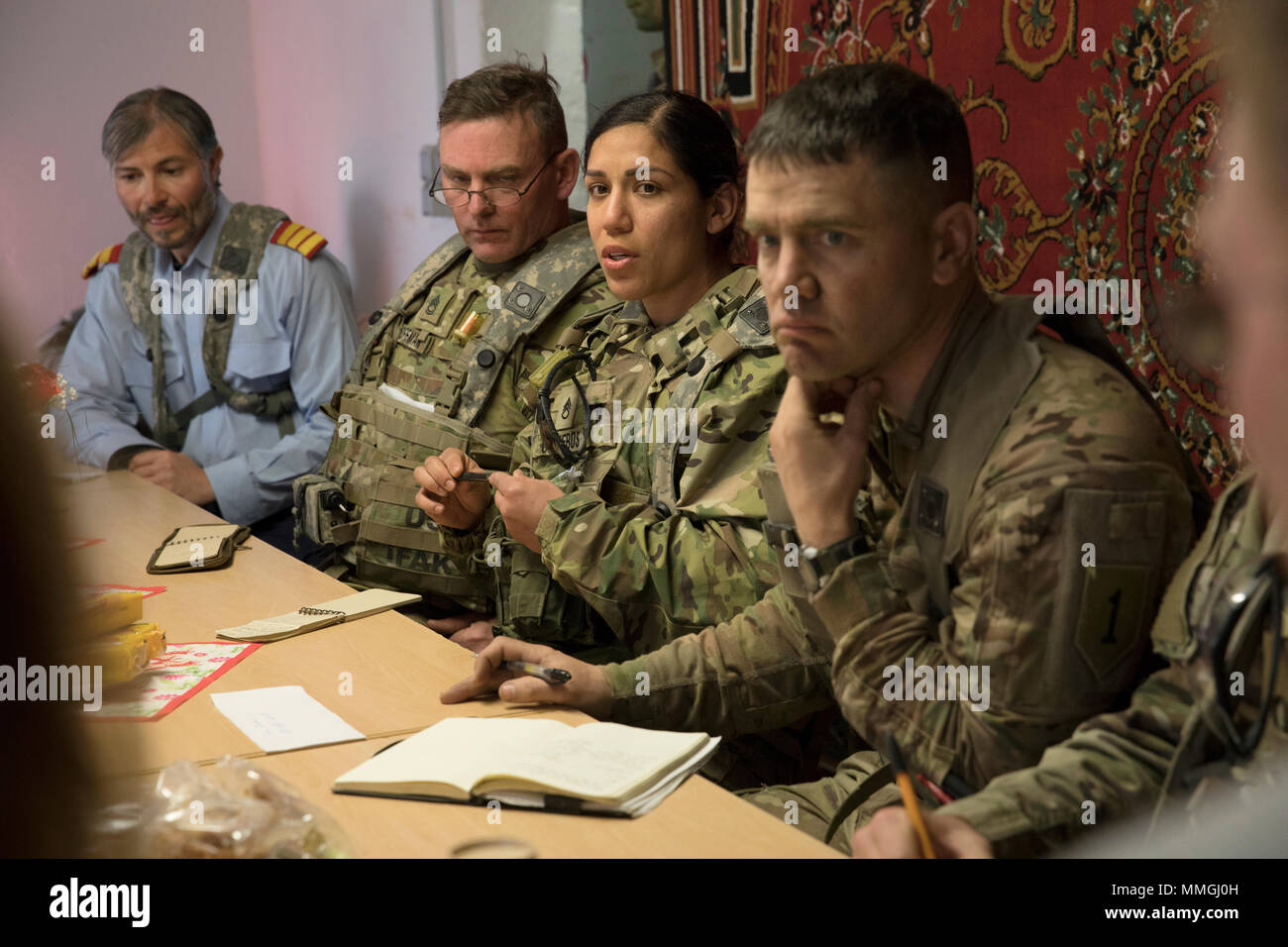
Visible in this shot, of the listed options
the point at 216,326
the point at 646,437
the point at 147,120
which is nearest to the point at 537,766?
the point at 646,437

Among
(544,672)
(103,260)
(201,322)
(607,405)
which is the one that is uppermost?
(103,260)

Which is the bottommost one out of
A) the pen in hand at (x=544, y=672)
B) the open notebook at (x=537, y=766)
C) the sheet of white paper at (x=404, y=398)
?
the open notebook at (x=537, y=766)

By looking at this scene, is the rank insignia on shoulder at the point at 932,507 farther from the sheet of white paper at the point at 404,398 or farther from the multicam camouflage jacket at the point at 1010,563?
the sheet of white paper at the point at 404,398

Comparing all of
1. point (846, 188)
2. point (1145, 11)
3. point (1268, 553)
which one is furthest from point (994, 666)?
point (1145, 11)

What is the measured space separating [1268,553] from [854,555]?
46cm

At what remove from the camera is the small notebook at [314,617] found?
1.84 meters

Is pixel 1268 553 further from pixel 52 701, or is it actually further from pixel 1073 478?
pixel 52 701

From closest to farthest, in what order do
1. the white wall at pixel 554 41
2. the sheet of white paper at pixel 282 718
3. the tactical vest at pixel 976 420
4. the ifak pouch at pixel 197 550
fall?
the tactical vest at pixel 976 420
the sheet of white paper at pixel 282 718
the ifak pouch at pixel 197 550
the white wall at pixel 554 41

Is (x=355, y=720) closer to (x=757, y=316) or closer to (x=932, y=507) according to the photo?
(x=932, y=507)

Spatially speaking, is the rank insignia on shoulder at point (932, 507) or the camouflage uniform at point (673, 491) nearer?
the rank insignia on shoulder at point (932, 507)

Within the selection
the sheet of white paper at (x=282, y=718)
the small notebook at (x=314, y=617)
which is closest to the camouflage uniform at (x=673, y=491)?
the small notebook at (x=314, y=617)

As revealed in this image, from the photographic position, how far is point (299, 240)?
3.67 metres

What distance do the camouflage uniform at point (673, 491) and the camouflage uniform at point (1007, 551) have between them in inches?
13.3

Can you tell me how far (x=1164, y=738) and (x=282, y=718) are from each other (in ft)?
3.42
